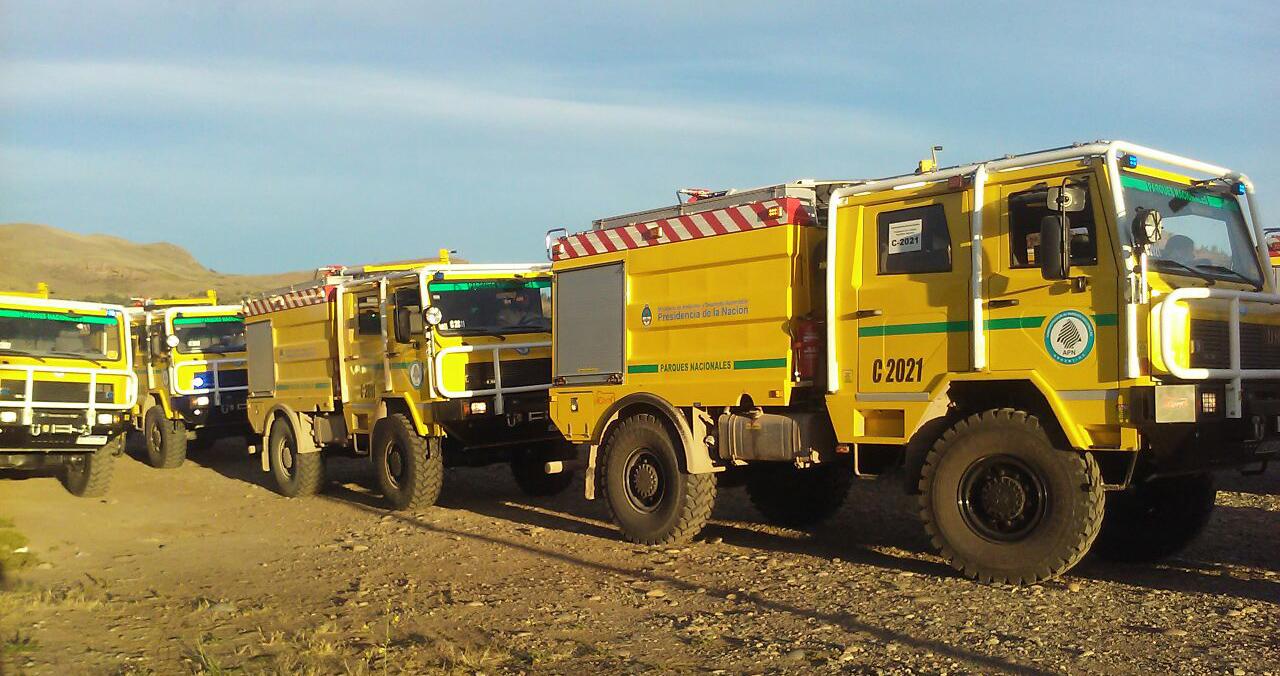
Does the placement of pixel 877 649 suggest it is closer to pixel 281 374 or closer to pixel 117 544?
pixel 117 544

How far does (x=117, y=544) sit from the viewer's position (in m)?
10.8

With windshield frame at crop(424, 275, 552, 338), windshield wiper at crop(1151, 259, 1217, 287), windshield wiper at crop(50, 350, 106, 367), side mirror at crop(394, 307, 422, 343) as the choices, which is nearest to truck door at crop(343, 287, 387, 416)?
side mirror at crop(394, 307, 422, 343)

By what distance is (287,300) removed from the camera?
15273 millimetres

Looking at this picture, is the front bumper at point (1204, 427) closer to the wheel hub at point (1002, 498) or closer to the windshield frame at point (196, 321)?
the wheel hub at point (1002, 498)

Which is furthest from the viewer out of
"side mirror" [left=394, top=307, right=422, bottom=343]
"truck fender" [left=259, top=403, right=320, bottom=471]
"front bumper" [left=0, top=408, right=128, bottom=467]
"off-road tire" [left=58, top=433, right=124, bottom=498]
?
"truck fender" [left=259, top=403, right=320, bottom=471]

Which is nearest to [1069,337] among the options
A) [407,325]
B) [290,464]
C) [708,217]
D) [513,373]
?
[708,217]

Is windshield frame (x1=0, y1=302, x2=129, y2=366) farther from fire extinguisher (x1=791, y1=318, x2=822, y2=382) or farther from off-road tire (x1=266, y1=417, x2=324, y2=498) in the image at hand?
fire extinguisher (x1=791, y1=318, x2=822, y2=382)

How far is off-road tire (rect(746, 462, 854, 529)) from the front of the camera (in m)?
10.3

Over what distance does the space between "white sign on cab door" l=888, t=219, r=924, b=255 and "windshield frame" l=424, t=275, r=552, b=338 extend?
18.1 ft

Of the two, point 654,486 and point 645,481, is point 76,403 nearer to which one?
point 645,481

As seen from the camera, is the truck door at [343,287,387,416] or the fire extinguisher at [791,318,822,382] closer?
the fire extinguisher at [791,318,822,382]

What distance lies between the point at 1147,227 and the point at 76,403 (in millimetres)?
11936

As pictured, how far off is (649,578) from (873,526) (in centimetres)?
305

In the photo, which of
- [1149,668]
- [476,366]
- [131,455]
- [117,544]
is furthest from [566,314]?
[131,455]
